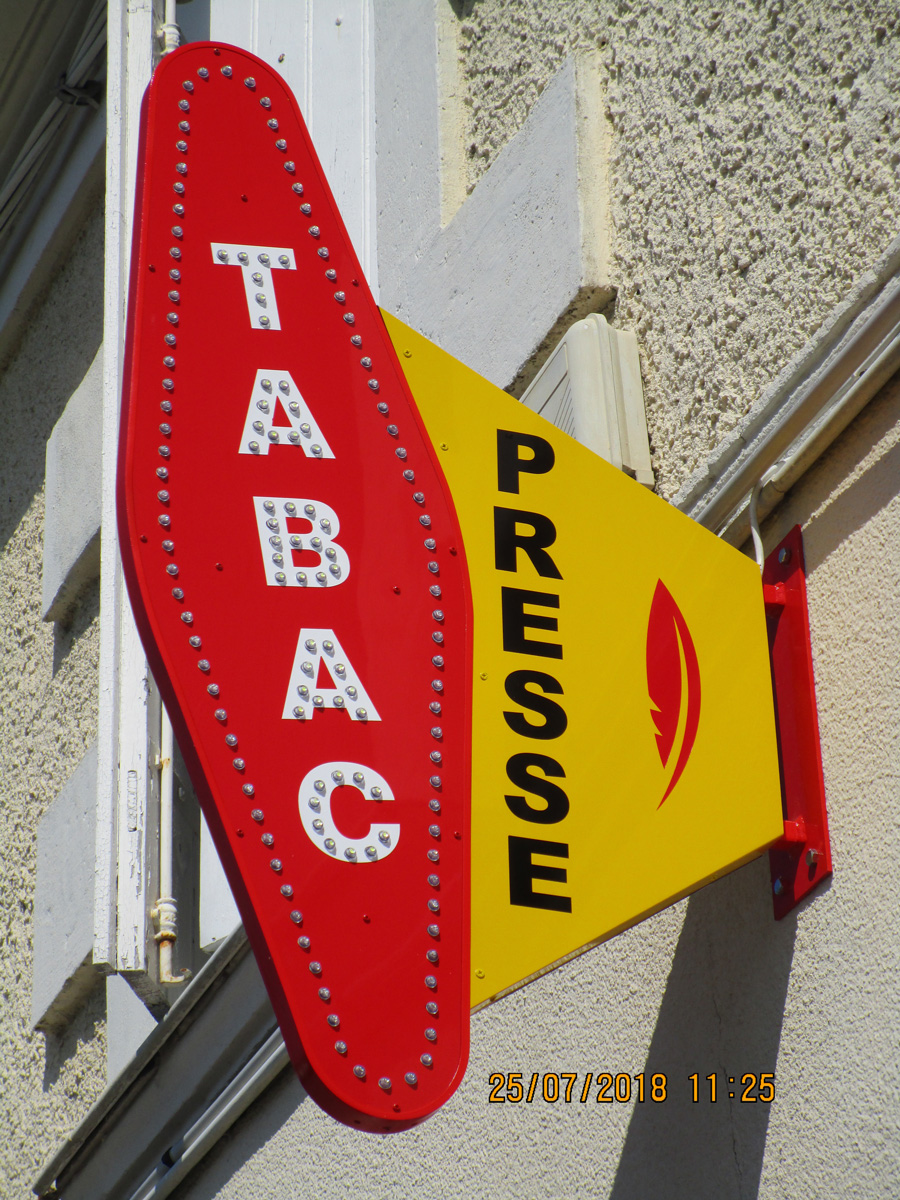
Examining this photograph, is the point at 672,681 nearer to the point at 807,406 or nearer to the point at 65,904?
the point at 807,406

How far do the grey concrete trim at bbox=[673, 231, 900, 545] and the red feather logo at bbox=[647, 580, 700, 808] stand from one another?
1.29 ft

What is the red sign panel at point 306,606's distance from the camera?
5.49 ft

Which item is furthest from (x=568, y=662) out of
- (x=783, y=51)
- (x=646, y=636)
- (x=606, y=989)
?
(x=783, y=51)

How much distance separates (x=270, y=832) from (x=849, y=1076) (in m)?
0.89

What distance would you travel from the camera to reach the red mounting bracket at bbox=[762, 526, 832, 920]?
2.10m

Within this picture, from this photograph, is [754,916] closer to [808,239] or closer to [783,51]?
[808,239]

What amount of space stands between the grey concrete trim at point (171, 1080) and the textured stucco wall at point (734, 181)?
65.1 inches

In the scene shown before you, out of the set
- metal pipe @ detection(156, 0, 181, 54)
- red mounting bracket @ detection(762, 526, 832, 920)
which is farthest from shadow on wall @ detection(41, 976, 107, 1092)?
metal pipe @ detection(156, 0, 181, 54)

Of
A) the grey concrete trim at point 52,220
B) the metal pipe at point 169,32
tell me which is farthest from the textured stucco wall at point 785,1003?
the grey concrete trim at point 52,220

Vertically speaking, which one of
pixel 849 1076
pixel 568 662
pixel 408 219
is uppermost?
pixel 568 662

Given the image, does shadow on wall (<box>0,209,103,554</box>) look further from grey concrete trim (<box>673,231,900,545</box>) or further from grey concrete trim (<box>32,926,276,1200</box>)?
grey concrete trim (<box>673,231,900,545</box>)

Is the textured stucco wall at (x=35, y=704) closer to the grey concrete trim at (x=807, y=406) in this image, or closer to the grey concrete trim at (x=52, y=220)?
the grey concrete trim at (x=52, y=220)

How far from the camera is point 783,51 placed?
2.63 m

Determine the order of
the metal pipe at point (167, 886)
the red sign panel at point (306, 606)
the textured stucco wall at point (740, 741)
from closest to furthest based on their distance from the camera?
the red sign panel at point (306, 606), the textured stucco wall at point (740, 741), the metal pipe at point (167, 886)
